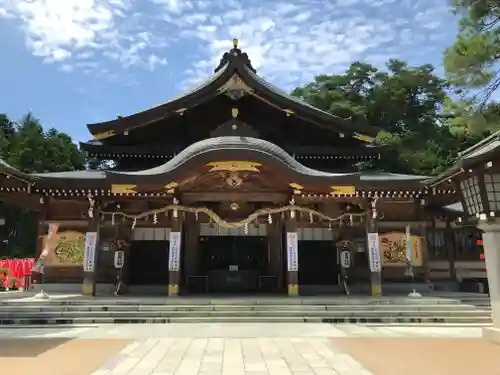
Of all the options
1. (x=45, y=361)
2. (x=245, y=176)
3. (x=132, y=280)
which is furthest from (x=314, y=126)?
(x=45, y=361)

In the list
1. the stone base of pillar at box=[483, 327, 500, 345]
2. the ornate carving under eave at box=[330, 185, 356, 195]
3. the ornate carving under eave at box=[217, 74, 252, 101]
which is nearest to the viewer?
the stone base of pillar at box=[483, 327, 500, 345]

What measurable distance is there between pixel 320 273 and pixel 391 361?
1065cm

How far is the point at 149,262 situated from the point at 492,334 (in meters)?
12.4

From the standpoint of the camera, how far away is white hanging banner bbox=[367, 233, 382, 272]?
1503cm

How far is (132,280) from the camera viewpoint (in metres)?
16.8

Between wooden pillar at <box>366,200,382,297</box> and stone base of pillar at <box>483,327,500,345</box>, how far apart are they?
235 inches

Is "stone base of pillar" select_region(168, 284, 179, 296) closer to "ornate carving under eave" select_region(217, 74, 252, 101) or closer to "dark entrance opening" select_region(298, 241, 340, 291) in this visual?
"dark entrance opening" select_region(298, 241, 340, 291)

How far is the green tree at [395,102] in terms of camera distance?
35.2 metres

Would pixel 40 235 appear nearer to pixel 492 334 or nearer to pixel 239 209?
pixel 239 209

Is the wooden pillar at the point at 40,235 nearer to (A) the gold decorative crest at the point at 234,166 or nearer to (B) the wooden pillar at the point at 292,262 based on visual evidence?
(A) the gold decorative crest at the point at 234,166

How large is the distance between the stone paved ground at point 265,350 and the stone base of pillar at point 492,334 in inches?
10.4

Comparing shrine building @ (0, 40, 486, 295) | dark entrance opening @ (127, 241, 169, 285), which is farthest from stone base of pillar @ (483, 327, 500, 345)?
dark entrance opening @ (127, 241, 169, 285)

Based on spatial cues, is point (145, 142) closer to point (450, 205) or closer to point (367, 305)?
point (367, 305)

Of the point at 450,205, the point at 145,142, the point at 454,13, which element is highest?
the point at 454,13
